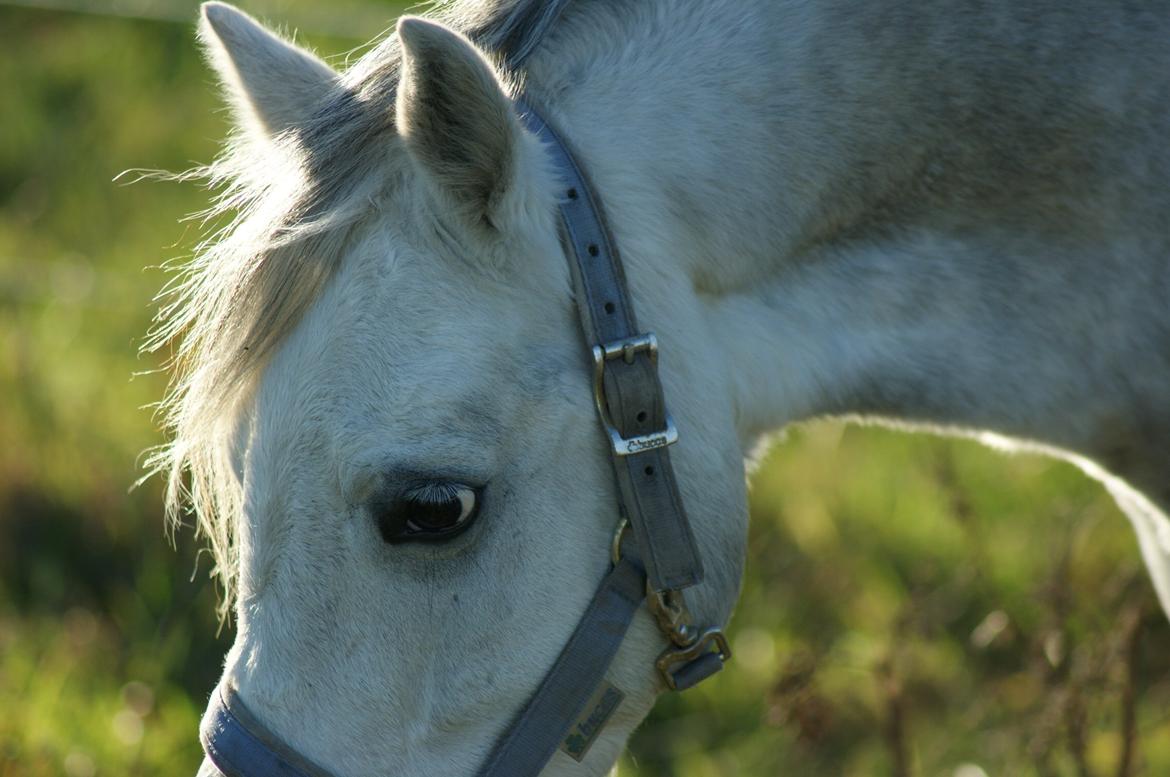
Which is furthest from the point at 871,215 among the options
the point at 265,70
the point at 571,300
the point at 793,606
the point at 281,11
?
the point at 281,11

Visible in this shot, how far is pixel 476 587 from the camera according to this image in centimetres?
163

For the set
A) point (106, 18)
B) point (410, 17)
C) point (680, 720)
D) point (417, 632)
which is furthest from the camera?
point (106, 18)

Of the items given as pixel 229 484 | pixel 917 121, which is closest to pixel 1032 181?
pixel 917 121

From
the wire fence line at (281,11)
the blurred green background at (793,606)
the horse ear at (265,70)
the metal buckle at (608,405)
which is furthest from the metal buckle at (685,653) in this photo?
the wire fence line at (281,11)

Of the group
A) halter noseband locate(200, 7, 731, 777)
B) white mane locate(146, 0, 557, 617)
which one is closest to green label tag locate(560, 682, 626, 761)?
halter noseband locate(200, 7, 731, 777)

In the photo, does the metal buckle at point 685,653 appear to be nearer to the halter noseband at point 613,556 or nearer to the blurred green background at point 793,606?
the halter noseband at point 613,556

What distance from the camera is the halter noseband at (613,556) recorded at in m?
1.64

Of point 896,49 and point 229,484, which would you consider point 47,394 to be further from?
point 896,49

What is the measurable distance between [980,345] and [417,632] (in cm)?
94

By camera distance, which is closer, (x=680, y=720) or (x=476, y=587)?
(x=476, y=587)

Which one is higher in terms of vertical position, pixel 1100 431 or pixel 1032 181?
pixel 1032 181

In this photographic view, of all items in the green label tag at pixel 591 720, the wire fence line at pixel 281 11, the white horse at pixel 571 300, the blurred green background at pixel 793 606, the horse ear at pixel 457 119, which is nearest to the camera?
the horse ear at pixel 457 119

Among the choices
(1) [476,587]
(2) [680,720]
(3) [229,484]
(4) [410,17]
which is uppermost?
(4) [410,17]

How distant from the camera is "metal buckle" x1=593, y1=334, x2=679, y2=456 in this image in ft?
5.38
